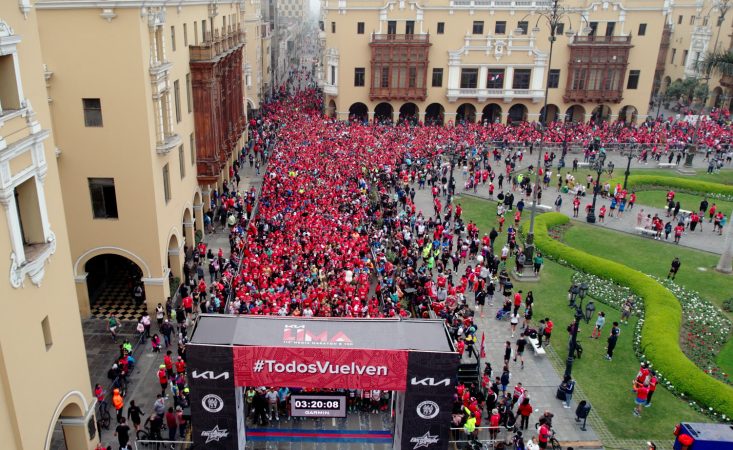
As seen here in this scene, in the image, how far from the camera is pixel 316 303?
24.4 meters

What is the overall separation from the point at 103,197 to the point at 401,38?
40.5 m

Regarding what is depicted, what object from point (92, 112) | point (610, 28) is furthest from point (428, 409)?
point (610, 28)

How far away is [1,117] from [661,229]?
34324mm

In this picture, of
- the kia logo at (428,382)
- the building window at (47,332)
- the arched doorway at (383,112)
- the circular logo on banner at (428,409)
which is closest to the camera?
the building window at (47,332)

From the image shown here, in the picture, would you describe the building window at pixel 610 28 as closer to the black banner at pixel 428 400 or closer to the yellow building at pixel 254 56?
the yellow building at pixel 254 56

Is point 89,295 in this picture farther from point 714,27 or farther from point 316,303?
point 714,27

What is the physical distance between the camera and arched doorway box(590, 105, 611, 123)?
64.7 metres

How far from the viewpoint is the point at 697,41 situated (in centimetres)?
7275

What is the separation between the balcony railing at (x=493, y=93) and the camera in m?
60.3

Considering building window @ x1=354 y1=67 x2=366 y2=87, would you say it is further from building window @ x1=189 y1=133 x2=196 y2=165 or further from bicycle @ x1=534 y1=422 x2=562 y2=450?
bicycle @ x1=534 y1=422 x2=562 y2=450

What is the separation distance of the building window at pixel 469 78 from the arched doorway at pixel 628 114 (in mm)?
16687

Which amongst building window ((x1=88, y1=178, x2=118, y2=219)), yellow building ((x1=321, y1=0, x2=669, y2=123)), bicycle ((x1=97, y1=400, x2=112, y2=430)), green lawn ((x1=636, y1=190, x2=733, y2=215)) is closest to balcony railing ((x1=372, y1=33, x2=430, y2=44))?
yellow building ((x1=321, y1=0, x2=669, y2=123))

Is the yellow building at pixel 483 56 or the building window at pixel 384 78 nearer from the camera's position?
the yellow building at pixel 483 56

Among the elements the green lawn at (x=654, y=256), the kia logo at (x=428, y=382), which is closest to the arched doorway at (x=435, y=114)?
the green lawn at (x=654, y=256)
